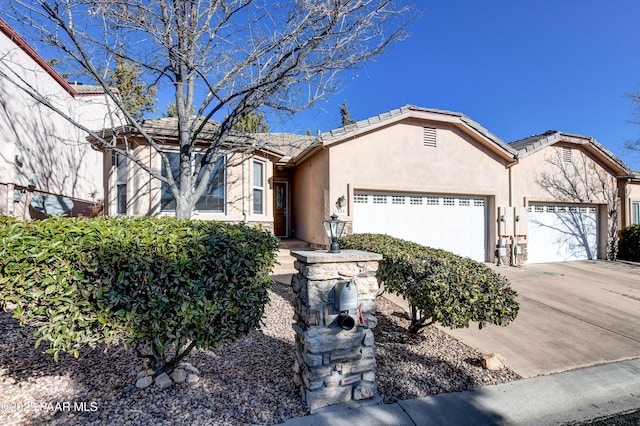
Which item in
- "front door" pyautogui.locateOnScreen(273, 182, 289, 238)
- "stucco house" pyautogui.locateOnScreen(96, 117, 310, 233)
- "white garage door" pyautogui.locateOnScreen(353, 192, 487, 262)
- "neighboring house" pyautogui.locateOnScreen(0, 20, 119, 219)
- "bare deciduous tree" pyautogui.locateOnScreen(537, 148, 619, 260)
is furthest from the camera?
"front door" pyautogui.locateOnScreen(273, 182, 289, 238)

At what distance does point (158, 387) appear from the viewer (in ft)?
9.61

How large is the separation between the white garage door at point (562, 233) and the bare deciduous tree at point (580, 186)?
0.04 meters

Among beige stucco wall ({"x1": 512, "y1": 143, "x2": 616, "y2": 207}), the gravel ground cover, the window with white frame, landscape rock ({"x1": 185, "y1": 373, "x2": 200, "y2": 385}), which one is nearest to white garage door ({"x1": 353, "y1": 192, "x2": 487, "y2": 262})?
beige stucco wall ({"x1": 512, "y1": 143, "x2": 616, "y2": 207})

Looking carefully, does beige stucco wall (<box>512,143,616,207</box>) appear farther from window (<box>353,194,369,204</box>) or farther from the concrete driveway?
window (<box>353,194,369,204</box>)

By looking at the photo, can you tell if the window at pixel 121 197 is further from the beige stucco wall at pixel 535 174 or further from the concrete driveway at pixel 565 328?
the beige stucco wall at pixel 535 174

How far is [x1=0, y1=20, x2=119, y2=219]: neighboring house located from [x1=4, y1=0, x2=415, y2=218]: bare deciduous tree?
1.82 m

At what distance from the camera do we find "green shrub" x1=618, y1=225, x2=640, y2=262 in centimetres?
1163

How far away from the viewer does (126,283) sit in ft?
8.08

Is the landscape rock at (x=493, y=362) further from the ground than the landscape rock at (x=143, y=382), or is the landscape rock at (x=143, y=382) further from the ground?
the landscape rock at (x=143, y=382)

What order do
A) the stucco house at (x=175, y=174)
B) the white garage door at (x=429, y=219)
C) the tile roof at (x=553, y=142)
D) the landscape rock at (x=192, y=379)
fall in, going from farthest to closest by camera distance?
1. the tile roof at (x=553, y=142)
2. the white garage door at (x=429, y=219)
3. the stucco house at (x=175, y=174)
4. the landscape rock at (x=192, y=379)

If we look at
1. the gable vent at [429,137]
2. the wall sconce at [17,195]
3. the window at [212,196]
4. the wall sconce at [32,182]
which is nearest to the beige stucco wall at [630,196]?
the gable vent at [429,137]

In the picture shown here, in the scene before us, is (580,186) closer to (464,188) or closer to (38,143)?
(464,188)

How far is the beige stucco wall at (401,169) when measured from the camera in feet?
28.9

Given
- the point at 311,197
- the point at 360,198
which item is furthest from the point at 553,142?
the point at 311,197
